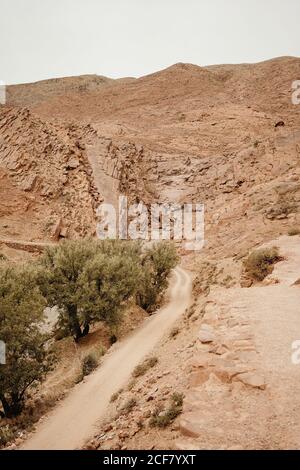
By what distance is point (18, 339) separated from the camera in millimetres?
11797

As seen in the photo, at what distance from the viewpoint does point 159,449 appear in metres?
5.95

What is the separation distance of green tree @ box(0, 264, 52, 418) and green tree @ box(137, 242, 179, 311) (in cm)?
1048

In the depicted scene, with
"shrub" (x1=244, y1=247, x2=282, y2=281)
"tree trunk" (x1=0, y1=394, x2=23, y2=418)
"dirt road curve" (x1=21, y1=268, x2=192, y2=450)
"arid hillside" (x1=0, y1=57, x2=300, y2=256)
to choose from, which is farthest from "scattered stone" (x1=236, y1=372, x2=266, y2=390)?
"arid hillside" (x1=0, y1=57, x2=300, y2=256)

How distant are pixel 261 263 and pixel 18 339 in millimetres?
9875

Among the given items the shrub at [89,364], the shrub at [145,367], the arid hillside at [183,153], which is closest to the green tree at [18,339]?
the shrub at [89,364]

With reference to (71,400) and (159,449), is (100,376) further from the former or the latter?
(159,449)

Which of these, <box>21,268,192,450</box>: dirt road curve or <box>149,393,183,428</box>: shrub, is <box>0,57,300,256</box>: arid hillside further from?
<box>149,393,183,428</box>: shrub

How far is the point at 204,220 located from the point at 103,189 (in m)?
11.6

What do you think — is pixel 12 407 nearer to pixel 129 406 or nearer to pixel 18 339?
pixel 18 339

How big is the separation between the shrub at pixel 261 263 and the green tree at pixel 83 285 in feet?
21.1

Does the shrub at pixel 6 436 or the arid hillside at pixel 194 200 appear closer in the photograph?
the arid hillside at pixel 194 200

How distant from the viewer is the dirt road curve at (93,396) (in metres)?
9.30

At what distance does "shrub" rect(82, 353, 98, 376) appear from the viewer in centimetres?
1390

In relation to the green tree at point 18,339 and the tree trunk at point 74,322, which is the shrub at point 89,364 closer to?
the green tree at point 18,339
